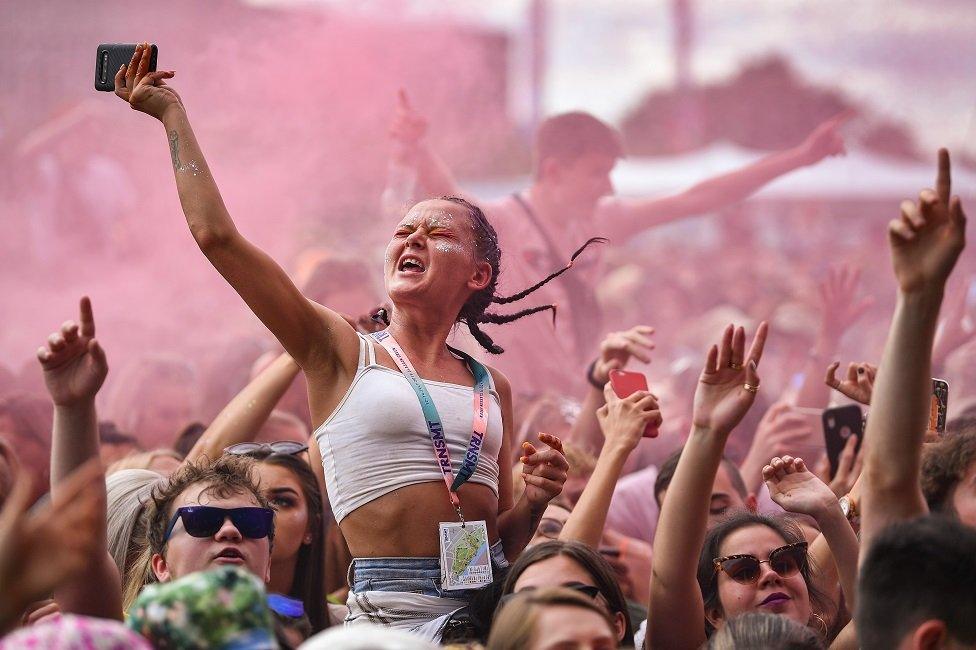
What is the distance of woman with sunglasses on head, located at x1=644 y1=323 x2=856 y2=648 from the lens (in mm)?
2721

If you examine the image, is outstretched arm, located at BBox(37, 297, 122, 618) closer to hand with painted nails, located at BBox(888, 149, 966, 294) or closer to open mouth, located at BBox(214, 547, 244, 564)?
open mouth, located at BBox(214, 547, 244, 564)

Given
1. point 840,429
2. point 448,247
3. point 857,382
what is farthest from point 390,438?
point 840,429

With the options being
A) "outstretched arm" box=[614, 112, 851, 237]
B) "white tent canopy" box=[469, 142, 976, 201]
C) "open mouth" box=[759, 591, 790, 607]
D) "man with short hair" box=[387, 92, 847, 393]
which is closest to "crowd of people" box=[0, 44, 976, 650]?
"open mouth" box=[759, 591, 790, 607]

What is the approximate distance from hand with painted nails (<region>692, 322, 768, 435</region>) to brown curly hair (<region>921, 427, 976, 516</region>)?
0.49 metres

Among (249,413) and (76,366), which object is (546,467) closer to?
(76,366)

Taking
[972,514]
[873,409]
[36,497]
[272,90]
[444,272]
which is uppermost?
[272,90]

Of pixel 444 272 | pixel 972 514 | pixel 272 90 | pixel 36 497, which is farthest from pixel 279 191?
pixel 972 514

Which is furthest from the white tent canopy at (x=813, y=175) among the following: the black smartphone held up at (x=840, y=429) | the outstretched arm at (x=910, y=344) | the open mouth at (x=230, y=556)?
the outstretched arm at (x=910, y=344)

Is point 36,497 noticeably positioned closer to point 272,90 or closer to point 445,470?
point 445,470

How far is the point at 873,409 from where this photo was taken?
2.40 m

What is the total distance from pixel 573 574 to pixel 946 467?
0.89 meters

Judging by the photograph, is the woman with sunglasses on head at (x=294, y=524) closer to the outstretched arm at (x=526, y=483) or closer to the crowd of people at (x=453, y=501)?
the crowd of people at (x=453, y=501)

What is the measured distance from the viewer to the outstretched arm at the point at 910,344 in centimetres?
233

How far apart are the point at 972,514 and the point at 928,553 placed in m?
0.57
